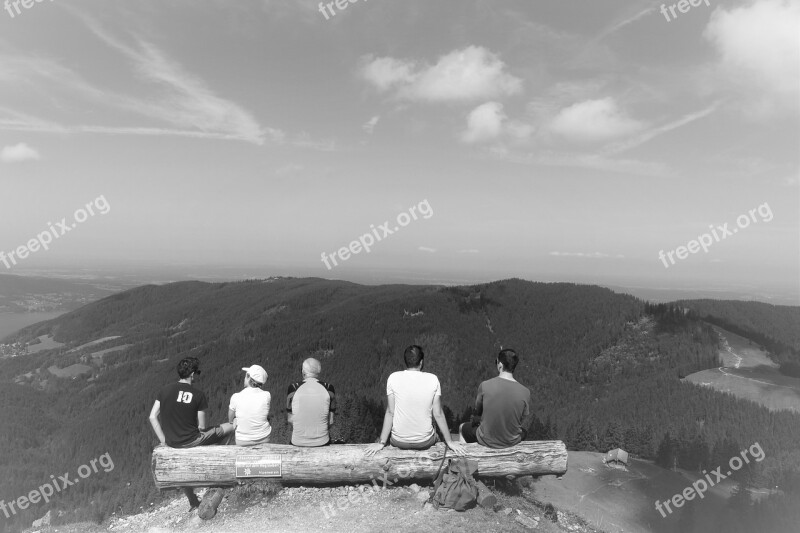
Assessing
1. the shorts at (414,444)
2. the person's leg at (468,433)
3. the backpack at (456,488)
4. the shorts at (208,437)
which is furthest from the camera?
the person's leg at (468,433)

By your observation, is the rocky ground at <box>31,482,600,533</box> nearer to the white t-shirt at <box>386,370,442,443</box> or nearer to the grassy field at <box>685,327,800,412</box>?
the white t-shirt at <box>386,370,442,443</box>

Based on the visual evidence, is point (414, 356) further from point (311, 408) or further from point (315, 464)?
point (315, 464)

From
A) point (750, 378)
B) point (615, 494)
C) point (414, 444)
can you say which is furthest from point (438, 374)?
point (414, 444)

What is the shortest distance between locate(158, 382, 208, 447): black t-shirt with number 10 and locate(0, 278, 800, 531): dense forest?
4424cm

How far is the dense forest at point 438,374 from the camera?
71.8 metres

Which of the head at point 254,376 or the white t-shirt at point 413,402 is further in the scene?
the head at point 254,376

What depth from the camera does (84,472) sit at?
290 feet

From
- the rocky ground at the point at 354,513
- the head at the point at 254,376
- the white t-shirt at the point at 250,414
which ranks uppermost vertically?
the head at the point at 254,376

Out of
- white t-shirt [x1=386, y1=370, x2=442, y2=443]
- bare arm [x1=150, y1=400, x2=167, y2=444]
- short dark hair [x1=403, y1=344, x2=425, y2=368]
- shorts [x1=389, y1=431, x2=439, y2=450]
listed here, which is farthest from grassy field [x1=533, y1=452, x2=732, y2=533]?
bare arm [x1=150, y1=400, x2=167, y2=444]

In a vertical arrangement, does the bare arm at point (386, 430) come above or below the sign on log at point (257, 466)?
above

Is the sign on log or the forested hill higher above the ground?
the sign on log

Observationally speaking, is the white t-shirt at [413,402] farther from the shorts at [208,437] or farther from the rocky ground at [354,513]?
the shorts at [208,437]

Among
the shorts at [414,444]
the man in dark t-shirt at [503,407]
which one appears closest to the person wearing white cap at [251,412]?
the shorts at [414,444]

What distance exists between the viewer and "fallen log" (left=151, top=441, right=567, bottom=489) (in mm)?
8695
